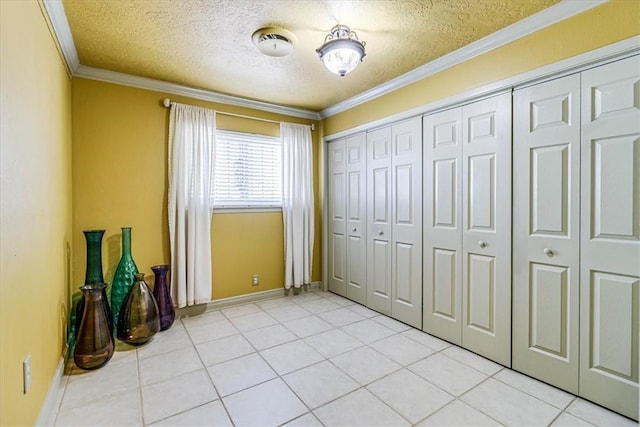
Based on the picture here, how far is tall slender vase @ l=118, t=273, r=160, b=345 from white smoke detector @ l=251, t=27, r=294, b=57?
2.16 meters

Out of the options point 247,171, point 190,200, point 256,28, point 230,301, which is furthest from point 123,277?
point 256,28

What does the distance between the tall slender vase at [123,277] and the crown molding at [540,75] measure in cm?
288

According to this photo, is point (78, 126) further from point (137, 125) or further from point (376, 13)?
point (376, 13)

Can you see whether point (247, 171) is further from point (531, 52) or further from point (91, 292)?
point (531, 52)

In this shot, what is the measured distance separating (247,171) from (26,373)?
2688 mm

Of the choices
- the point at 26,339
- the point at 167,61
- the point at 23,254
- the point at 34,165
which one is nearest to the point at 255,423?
the point at 26,339

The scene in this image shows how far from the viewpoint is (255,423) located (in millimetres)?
1704

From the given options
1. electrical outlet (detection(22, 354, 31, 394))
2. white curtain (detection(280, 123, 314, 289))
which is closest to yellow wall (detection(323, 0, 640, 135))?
white curtain (detection(280, 123, 314, 289))

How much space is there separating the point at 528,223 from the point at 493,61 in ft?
4.11

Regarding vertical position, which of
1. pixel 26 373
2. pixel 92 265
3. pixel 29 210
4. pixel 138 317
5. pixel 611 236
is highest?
pixel 29 210

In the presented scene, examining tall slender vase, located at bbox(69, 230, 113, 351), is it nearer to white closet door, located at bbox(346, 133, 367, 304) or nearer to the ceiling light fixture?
the ceiling light fixture

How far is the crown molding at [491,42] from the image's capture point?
1882 mm

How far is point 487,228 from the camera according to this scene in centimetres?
240

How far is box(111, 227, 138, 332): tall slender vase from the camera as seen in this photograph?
275cm
